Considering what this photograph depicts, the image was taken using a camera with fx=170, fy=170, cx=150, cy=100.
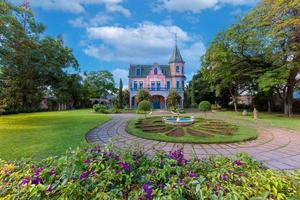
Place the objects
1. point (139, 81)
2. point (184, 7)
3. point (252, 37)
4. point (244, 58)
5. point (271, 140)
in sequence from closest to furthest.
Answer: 1. point (271, 140)
2. point (184, 7)
3. point (252, 37)
4. point (244, 58)
5. point (139, 81)

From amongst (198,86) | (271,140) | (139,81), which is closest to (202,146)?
(271,140)

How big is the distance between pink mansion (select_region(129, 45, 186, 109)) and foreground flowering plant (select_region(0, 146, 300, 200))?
28563 millimetres

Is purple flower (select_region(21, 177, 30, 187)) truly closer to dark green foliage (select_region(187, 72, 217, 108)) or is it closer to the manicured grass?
the manicured grass

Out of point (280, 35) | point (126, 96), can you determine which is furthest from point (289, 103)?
point (126, 96)

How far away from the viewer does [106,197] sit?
1.47 metres

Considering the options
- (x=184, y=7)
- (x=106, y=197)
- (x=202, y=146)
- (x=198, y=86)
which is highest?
(x=184, y=7)

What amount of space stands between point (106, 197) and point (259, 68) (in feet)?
61.5

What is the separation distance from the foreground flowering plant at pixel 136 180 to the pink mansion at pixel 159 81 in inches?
1125

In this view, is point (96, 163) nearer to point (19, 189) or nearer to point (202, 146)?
point (19, 189)

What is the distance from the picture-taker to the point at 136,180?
6.42 ft

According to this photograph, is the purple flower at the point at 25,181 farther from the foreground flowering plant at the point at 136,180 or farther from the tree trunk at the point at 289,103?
the tree trunk at the point at 289,103

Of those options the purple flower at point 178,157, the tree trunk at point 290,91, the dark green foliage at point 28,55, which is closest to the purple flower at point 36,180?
the purple flower at point 178,157

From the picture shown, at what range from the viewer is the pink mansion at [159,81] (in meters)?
31.1

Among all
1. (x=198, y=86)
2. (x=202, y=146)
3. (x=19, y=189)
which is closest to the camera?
(x=19, y=189)
